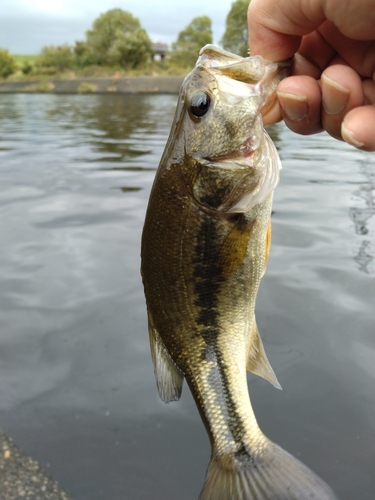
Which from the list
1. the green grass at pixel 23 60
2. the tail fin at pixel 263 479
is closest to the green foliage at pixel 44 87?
the green grass at pixel 23 60

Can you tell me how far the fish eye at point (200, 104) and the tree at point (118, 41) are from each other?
237 feet

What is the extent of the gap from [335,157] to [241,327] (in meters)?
10.7

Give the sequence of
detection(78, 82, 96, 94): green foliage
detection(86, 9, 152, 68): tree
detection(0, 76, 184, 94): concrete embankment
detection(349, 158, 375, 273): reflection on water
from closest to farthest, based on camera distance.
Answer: detection(349, 158, 375, 273): reflection on water
detection(0, 76, 184, 94): concrete embankment
detection(78, 82, 96, 94): green foliage
detection(86, 9, 152, 68): tree

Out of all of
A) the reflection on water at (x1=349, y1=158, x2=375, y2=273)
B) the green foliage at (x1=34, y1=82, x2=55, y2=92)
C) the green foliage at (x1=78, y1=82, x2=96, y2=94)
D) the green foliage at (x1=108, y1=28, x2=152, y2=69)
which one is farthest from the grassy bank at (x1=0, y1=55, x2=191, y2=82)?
the reflection on water at (x1=349, y1=158, x2=375, y2=273)

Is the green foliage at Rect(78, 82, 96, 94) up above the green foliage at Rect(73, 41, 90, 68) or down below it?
below

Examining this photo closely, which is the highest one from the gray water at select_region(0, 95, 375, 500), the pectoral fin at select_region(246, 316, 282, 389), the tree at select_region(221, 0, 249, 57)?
the tree at select_region(221, 0, 249, 57)

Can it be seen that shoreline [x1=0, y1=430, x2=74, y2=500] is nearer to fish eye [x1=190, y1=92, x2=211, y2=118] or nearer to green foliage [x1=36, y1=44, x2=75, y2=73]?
fish eye [x1=190, y1=92, x2=211, y2=118]

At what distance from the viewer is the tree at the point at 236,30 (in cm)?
5088

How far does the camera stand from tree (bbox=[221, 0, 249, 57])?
167ft

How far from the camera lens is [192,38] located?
76062 mm

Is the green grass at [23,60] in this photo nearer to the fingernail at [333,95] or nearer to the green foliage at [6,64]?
the green foliage at [6,64]

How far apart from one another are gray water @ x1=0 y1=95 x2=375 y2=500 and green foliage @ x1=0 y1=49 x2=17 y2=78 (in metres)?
74.2

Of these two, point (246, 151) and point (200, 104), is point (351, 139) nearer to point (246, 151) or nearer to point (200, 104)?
point (246, 151)

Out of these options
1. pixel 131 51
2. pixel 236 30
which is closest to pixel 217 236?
pixel 236 30
